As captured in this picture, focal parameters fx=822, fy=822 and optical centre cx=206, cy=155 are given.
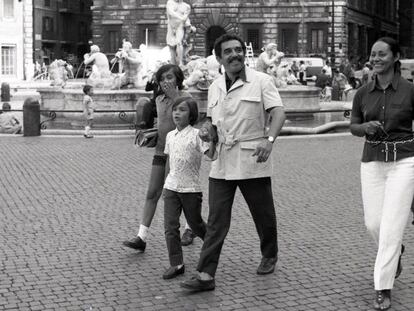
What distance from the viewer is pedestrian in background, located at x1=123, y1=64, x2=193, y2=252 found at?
677 cm

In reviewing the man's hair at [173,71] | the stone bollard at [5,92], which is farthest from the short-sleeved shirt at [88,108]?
the stone bollard at [5,92]

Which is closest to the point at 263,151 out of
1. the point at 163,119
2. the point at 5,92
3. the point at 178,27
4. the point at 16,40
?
the point at 163,119

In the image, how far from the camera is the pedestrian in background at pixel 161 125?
677 centimetres

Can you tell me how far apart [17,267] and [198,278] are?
1644 millimetres

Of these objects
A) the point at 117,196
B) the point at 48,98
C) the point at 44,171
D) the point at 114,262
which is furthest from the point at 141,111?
the point at 48,98

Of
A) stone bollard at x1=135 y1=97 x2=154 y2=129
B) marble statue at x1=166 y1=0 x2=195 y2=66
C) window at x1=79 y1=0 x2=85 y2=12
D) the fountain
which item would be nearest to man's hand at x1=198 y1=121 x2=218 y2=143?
stone bollard at x1=135 y1=97 x2=154 y2=129

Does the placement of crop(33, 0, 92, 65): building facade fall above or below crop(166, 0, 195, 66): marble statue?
above

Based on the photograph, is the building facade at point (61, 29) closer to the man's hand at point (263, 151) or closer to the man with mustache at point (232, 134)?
the man with mustache at point (232, 134)

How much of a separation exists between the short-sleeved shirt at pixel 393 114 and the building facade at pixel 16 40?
42453 mm

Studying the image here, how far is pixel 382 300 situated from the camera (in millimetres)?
5434

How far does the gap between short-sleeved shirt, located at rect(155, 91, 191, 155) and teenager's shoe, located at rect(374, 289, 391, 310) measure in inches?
92.5

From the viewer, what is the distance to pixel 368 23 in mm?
65562

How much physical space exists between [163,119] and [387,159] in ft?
7.05

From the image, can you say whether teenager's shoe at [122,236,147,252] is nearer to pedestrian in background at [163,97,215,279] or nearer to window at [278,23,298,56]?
pedestrian in background at [163,97,215,279]
